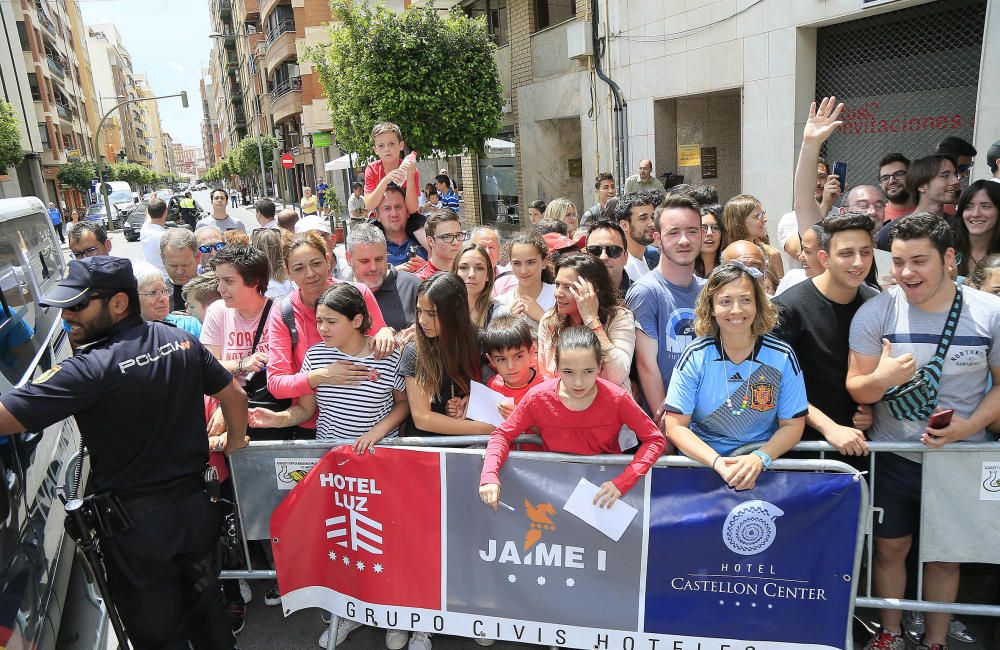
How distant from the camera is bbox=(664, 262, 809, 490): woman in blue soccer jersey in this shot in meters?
3.03

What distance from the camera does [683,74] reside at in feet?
38.1

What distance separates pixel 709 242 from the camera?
16.1ft

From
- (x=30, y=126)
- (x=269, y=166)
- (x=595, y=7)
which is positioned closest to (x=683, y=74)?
(x=595, y=7)

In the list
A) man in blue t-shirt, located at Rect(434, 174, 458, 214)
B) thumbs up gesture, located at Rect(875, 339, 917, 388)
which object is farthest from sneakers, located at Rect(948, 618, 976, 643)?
man in blue t-shirt, located at Rect(434, 174, 458, 214)

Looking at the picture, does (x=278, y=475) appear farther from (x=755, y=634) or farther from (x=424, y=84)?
(x=424, y=84)

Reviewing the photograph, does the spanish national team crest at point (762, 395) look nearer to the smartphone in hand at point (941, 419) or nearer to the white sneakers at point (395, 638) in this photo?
the smartphone in hand at point (941, 419)

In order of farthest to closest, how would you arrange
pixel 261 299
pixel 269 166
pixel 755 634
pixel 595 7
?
1. pixel 269 166
2. pixel 595 7
3. pixel 261 299
4. pixel 755 634

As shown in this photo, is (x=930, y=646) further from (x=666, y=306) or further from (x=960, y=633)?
(x=666, y=306)

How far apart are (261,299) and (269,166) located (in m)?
63.6

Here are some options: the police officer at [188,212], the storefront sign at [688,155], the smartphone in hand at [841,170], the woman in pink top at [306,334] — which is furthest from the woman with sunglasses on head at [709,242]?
the police officer at [188,212]

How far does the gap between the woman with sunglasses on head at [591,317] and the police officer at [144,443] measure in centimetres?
167

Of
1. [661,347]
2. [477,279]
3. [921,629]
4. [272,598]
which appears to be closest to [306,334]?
[477,279]

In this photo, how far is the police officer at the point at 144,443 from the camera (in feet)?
9.26

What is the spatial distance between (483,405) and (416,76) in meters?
14.2
